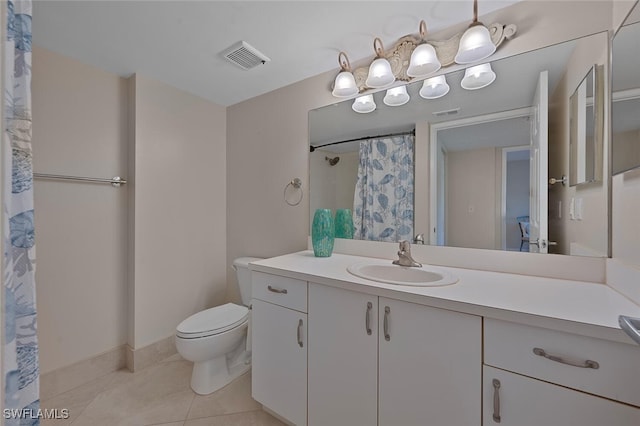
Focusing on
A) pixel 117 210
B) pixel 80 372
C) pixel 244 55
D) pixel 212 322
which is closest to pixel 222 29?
pixel 244 55

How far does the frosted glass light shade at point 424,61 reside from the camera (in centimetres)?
139

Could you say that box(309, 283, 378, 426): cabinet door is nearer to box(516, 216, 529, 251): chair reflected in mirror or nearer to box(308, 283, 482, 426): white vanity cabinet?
box(308, 283, 482, 426): white vanity cabinet

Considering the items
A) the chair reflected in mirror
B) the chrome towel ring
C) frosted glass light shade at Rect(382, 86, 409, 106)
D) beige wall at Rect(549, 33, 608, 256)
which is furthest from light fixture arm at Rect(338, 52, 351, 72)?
the chair reflected in mirror

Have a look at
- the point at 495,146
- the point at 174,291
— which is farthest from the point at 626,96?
the point at 174,291

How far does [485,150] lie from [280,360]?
154cm

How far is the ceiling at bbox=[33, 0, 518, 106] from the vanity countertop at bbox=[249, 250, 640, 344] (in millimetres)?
1337

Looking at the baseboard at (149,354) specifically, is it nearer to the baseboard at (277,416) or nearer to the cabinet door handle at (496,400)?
the baseboard at (277,416)

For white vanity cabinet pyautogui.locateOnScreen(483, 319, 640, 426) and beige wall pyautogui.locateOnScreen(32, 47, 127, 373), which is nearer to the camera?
white vanity cabinet pyautogui.locateOnScreen(483, 319, 640, 426)

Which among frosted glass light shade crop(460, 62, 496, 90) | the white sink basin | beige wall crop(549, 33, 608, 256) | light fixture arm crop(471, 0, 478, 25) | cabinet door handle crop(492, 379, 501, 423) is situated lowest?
cabinet door handle crop(492, 379, 501, 423)

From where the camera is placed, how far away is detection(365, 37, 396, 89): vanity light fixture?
1.53 m

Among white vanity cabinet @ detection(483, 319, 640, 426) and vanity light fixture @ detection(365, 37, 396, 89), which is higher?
vanity light fixture @ detection(365, 37, 396, 89)

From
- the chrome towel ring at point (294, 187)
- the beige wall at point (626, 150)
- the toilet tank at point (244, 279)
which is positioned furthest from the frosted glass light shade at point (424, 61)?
the toilet tank at point (244, 279)

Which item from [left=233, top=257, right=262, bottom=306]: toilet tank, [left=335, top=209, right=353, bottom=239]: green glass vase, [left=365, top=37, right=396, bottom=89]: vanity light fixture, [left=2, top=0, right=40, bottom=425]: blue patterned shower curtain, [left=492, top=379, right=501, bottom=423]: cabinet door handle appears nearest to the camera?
[left=2, top=0, right=40, bottom=425]: blue patterned shower curtain

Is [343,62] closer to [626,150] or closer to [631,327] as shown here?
[626,150]
